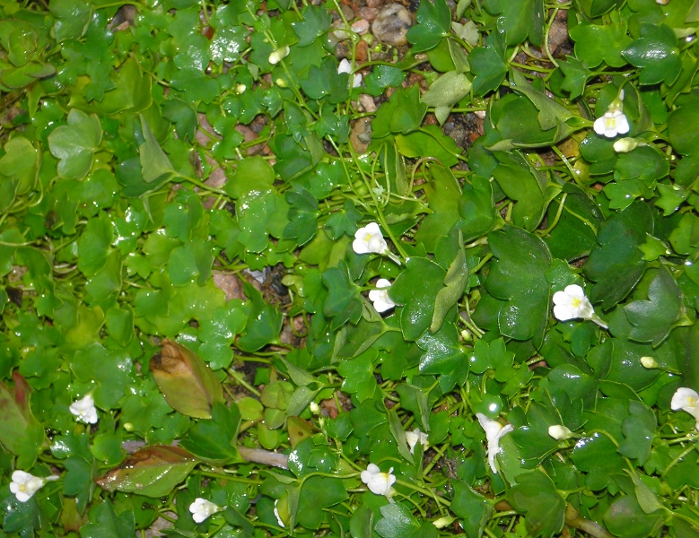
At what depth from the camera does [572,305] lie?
3.92ft

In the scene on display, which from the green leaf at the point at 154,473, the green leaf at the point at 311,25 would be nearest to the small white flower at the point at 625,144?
the green leaf at the point at 311,25

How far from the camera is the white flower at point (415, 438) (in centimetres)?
133

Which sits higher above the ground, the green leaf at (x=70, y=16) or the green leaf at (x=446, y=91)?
the green leaf at (x=70, y=16)

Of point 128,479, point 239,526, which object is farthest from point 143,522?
point 239,526

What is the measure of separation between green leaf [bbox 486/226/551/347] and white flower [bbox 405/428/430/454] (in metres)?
0.29

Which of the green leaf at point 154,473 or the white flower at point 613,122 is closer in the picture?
the white flower at point 613,122

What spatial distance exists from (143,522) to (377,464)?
2.03 feet

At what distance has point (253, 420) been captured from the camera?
4.80 ft

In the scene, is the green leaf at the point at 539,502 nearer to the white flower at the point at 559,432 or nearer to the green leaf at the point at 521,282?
the white flower at the point at 559,432

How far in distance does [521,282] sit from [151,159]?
876 millimetres

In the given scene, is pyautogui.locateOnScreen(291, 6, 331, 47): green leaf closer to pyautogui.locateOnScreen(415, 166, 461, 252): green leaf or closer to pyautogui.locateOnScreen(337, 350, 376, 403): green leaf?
pyautogui.locateOnScreen(415, 166, 461, 252): green leaf

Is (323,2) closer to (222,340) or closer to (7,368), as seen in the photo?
(222,340)

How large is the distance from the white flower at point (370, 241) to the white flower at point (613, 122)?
1.54 feet

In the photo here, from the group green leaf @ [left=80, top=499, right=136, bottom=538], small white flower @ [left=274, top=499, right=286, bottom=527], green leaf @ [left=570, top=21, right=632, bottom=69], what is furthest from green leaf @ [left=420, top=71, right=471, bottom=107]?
green leaf @ [left=80, top=499, right=136, bottom=538]
